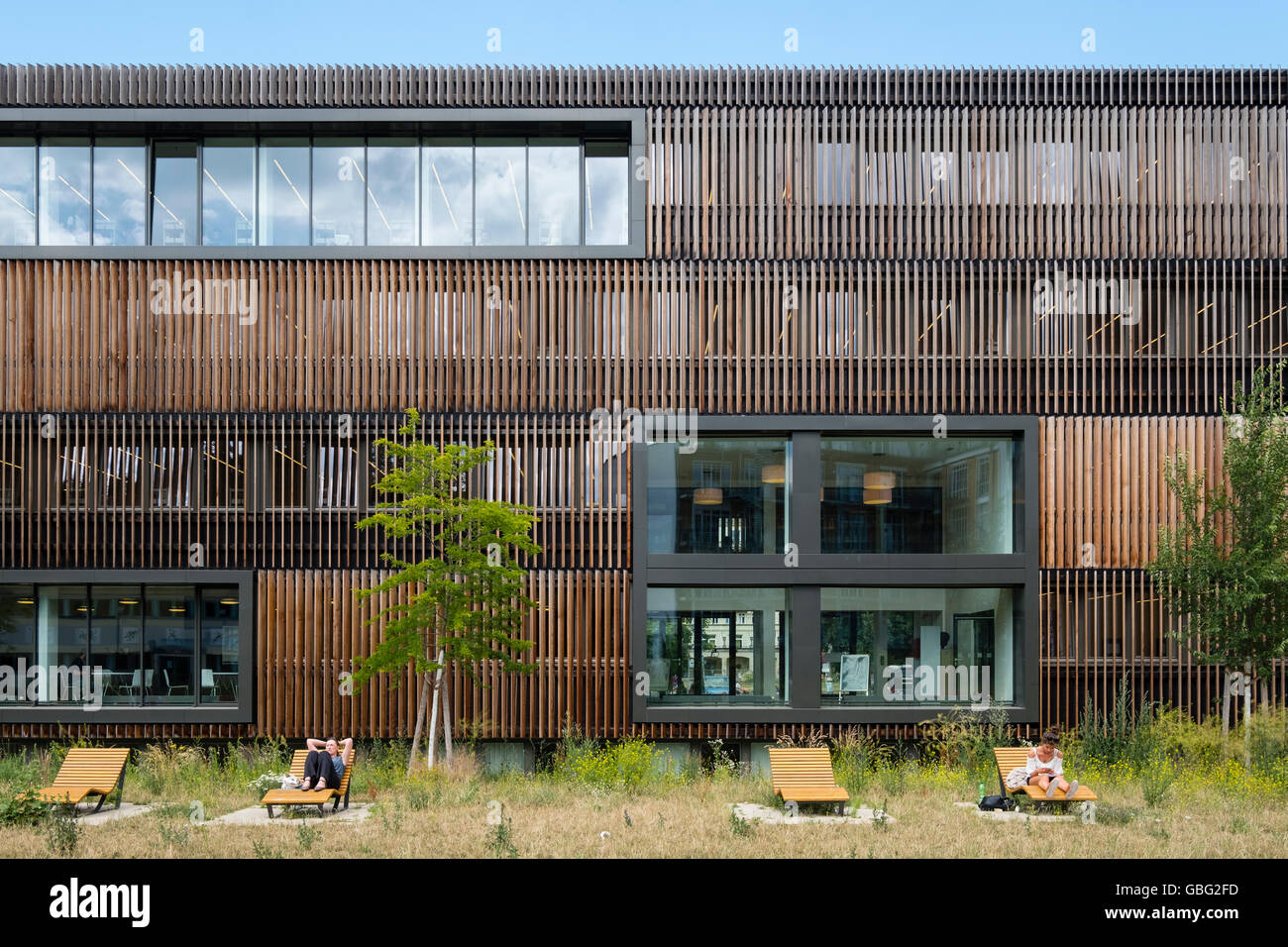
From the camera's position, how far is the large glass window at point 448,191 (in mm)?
20047

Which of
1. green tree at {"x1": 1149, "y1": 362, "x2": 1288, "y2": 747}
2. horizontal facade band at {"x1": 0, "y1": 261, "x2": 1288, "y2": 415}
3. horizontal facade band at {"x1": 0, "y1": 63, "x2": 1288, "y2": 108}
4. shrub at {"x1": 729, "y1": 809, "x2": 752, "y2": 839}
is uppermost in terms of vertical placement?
horizontal facade band at {"x1": 0, "y1": 63, "x2": 1288, "y2": 108}

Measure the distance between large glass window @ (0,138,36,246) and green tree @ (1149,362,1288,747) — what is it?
20236 mm

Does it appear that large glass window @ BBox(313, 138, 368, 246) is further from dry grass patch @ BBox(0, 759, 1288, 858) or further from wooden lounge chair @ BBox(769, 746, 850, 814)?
wooden lounge chair @ BBox(769, 746, 850, 814)

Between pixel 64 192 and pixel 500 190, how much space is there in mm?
7793

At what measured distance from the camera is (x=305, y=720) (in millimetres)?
19156

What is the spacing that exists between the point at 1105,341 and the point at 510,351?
10473 mm

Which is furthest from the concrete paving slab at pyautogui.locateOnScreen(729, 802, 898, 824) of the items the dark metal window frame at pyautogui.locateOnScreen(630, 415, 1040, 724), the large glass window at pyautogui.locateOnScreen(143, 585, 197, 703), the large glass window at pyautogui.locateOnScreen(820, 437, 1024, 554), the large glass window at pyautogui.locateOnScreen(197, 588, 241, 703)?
the large glass window at pyautogui.locateOnScreen(143, 585, 197, 703)

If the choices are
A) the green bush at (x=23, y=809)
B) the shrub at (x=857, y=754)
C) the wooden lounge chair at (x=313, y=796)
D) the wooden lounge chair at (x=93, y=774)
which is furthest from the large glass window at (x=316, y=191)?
the green bush at (x=23, y=809)

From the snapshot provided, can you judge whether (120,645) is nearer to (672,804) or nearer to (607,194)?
(672,804)

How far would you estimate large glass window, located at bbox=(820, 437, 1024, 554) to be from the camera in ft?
64.1

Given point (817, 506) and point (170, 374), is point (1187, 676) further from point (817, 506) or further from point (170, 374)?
point (170, 374)
